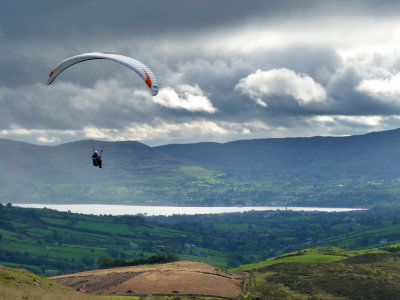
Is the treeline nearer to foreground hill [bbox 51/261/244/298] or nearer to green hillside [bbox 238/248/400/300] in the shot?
foreground hill [bbox 51/261/244/298]

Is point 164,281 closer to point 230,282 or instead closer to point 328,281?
point 230,282

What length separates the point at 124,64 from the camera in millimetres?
60719

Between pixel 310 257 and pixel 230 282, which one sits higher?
pixel 230 282

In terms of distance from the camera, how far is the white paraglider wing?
56.9 m

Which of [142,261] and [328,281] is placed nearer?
[328,281]

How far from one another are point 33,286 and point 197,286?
28973mm

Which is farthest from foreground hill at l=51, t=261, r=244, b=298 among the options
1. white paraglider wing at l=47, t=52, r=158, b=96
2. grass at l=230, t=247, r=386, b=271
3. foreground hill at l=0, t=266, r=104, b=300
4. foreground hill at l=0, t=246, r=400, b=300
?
grass at l=230, t=247, r=386, b=271

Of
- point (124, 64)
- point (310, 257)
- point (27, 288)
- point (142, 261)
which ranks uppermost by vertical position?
point (124, 64)

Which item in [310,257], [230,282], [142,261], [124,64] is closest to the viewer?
[124,64]

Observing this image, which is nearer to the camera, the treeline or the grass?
the treeline

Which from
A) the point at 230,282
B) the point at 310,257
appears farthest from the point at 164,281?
the point at 310,257

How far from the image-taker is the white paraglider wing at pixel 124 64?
56875 millimetres

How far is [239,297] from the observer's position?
79.6m

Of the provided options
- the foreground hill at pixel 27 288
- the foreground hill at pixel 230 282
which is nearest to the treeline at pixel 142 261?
the foreground hill at pixel 230 282
